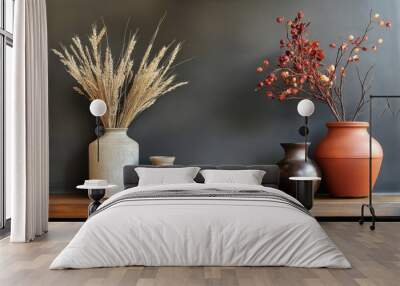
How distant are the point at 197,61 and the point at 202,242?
3.39 m

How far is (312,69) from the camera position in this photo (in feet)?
21.2

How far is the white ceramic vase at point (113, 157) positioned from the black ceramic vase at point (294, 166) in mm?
1622

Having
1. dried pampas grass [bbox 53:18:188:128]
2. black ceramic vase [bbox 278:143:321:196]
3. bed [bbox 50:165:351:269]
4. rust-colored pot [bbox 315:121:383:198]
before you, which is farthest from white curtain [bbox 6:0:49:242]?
rust-colored pot [bbox 315:121:383:198]

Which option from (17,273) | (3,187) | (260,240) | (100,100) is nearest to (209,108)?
(100,100)

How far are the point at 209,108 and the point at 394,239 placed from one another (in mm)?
2708

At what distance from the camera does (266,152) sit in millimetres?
7082

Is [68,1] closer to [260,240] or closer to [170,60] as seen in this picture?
[170,60]

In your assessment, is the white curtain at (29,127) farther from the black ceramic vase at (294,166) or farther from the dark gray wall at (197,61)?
the black ceramic vase at (294,166)

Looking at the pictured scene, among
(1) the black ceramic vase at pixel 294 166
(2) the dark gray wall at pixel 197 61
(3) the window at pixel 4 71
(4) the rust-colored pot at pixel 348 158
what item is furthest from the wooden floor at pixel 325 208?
(2) the dark gray wall at pixel 197 61

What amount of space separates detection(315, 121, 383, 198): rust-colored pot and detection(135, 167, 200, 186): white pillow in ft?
5.13

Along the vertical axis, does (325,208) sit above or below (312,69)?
below

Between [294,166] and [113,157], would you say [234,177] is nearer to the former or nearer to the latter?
[294,166]

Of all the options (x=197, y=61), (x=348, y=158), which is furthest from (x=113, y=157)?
(x=348, y=158)

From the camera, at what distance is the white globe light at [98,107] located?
20.3 feet
